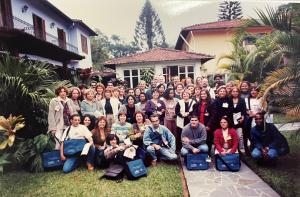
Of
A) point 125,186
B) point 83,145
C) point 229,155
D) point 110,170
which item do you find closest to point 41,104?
point 83,145

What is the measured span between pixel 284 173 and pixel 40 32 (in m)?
13.8

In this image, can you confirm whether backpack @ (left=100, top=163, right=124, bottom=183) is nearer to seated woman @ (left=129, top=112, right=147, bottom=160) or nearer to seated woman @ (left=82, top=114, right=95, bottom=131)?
seated woman @ (left=129, top=112, right=147, bottom=160)

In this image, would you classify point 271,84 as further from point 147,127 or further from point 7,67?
point 7,67

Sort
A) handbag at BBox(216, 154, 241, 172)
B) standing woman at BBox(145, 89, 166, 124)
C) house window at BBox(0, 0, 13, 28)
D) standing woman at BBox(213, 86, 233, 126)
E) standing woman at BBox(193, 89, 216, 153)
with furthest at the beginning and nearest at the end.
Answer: house window at BBox(0, 0, 13, 28)
standing woman at BBox(145, 89, 166, 124)
standing woman at BBox(193, 89, 216, 153)
standing woman at BBox(213, 86, 233, 126)
handbag at BBox(216, 154, 241, 172)

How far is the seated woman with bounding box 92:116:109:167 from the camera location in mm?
5879

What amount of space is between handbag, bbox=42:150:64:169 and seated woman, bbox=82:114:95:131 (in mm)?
793

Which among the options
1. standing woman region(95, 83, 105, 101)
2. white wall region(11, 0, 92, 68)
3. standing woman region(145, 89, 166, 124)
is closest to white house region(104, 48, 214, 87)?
white wall region(11, 0, 92, 68)

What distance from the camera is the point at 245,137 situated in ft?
20.2

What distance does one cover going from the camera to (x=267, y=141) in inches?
223

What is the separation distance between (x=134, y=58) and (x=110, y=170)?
48.0 ft

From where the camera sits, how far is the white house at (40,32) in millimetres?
8266

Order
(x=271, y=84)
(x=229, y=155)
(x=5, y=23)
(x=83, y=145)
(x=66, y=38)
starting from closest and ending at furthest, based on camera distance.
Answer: (x=271, y=84)
(x=229, y=155)
(x=83, y=145)
(x=5, y=23)
(x=66, y=38)

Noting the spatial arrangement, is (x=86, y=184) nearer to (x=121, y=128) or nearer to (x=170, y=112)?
(x=121, y=128)

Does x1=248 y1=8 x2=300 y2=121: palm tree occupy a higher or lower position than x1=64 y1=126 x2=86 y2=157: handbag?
higher
